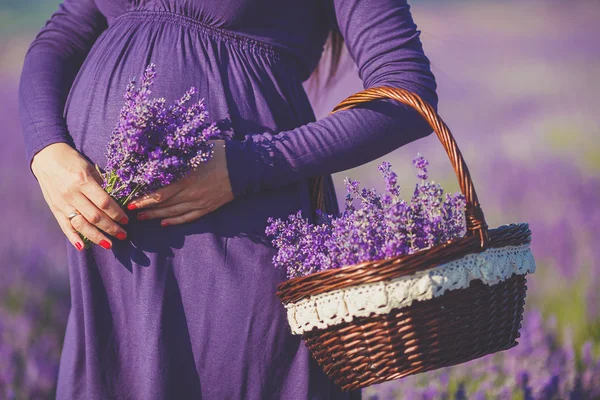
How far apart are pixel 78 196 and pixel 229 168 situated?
0.30 metres

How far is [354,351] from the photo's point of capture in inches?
45.9

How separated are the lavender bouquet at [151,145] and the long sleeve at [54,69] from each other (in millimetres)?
230

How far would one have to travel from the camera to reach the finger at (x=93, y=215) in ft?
3.95

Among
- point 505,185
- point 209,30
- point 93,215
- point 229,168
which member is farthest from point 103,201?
point 505,185

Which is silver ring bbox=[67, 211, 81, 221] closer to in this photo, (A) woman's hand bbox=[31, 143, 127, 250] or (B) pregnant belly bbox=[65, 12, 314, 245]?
(A) woman's hand bbox=[31, 143, 127, 250]

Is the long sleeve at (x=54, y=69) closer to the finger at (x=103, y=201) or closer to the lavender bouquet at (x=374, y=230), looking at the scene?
the finger at (x=103, y=201)

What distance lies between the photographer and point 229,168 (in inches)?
48.3

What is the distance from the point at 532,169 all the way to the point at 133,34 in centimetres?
351

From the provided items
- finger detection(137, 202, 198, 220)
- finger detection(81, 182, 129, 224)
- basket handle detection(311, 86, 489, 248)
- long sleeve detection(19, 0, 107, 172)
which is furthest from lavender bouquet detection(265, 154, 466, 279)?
long sleeve detection(19, 0, 107, 172)

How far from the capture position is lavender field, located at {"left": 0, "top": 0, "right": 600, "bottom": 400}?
2.67 m

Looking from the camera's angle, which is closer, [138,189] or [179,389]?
[138,189]

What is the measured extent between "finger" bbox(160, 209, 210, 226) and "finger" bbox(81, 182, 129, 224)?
3.3 inches

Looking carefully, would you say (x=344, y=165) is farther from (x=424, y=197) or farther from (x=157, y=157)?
(x=157, y=157)

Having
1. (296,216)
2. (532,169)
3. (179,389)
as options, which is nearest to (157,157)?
(296,216)
